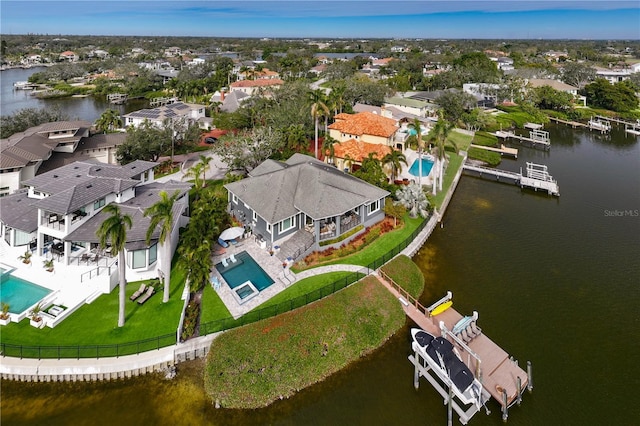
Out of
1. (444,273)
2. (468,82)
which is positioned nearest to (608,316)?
(444,273)

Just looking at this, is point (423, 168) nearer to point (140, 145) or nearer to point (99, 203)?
point (140, 145)

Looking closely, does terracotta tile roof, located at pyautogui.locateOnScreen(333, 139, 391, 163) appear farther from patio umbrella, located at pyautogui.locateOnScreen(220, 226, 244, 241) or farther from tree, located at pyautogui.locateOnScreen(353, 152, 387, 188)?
patio umbrella, located at pyautogui.locateOnScreen(220, 226, 244, 241)

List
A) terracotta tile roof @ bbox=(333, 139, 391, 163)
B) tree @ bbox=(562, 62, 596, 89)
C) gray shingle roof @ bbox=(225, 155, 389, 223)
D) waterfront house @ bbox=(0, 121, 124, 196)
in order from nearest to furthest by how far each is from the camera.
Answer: gray shingle roof @ bbox=(225, 155, 389, 223) < waterfront house @ bbox=(0, 121, 124, 196) < terracotta tile roof @ bbox=(333, 139, 391, 163) < tree @ bbox=(562, 62, 596, 89)

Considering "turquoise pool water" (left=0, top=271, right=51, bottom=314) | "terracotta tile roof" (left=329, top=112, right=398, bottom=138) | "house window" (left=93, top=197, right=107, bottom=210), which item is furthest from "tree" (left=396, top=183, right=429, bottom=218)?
"turquoise pool water" (left=0, top=271, right=51, bottom=314)

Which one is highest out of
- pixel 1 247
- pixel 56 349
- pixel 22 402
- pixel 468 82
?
pixel 468 82

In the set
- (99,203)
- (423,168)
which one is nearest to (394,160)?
(423,168)

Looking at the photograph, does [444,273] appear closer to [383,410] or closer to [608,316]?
[608,316]
